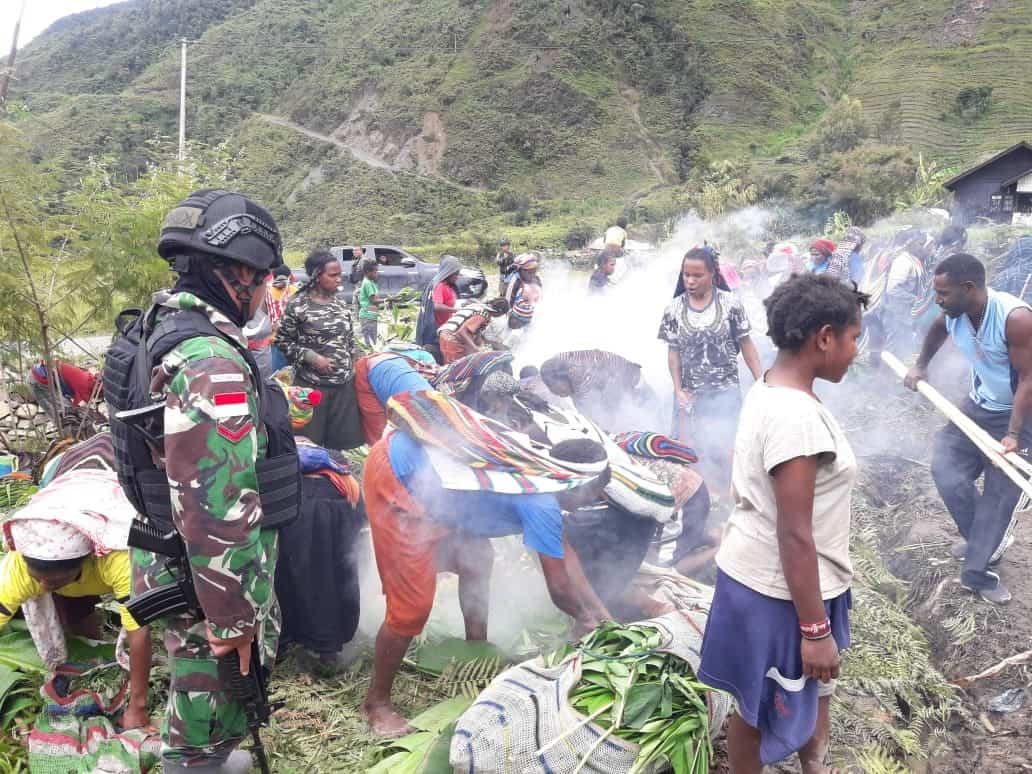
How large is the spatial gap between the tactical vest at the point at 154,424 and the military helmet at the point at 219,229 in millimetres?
188

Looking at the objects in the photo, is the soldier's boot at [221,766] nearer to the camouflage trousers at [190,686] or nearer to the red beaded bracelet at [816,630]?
the camouflage trousers at [190,686]

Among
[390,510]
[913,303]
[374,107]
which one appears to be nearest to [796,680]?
[390,510]

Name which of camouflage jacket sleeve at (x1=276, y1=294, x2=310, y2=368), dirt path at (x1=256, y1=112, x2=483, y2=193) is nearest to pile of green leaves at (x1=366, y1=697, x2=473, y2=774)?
camouflage jacket sleeve at (x1=276, y1=294, x2=310, y2=368)

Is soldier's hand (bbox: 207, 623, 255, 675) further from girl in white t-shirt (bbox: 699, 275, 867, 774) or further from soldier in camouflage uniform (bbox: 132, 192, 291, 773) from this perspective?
girl in white t-shirt (bbox: 699, 275, 867, 774)

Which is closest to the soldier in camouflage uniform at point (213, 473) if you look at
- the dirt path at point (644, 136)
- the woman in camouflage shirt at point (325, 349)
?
the woman in camouflage shirt at point (325, 349)

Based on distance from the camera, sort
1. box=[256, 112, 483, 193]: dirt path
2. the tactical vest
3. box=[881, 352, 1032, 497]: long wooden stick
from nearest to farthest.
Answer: the tactical vest < box=[881, 352, 1032, 497]: long wooden stick < box=[256, 112, 483, 193]: dirt path

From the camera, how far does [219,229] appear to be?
199 cm

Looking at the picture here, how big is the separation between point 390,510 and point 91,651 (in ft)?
5.59

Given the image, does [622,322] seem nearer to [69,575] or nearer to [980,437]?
[980,437]

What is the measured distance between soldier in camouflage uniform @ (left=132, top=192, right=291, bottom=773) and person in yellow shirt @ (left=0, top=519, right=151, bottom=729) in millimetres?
573

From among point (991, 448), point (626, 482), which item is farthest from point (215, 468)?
point (991, 448)

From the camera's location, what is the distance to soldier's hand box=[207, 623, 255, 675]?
1.99 m

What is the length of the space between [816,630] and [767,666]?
0.66ft

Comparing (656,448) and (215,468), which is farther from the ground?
(215,468)
